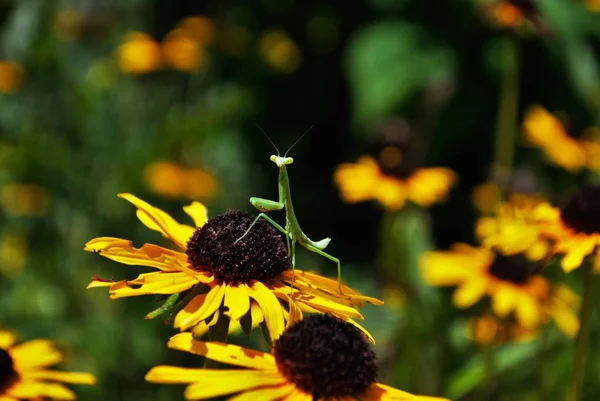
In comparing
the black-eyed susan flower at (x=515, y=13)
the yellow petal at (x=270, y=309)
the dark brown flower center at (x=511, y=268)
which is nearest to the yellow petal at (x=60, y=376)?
the yellow petal at (x=270, y=309)

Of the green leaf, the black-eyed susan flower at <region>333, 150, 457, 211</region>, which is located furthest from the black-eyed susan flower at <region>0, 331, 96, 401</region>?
the green leaf

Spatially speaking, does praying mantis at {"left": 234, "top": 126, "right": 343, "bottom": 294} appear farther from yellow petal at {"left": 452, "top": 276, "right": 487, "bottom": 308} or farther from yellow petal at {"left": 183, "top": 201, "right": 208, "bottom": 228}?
yellow petal at {"left": 452, "top": 276, "right": 487, "bottom": 308}

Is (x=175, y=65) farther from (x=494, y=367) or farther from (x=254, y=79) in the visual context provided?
(x=494, y=367)

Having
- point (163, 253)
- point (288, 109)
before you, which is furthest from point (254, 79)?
point (163, 253)

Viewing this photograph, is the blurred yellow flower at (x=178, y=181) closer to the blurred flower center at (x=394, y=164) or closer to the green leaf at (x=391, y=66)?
the green leaf at (x=391, y=66)

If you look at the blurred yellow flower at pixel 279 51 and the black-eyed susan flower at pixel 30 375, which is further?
the blurred yellow flower at pixel 279 51

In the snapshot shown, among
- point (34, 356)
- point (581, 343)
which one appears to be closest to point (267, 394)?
point (34, 356)
